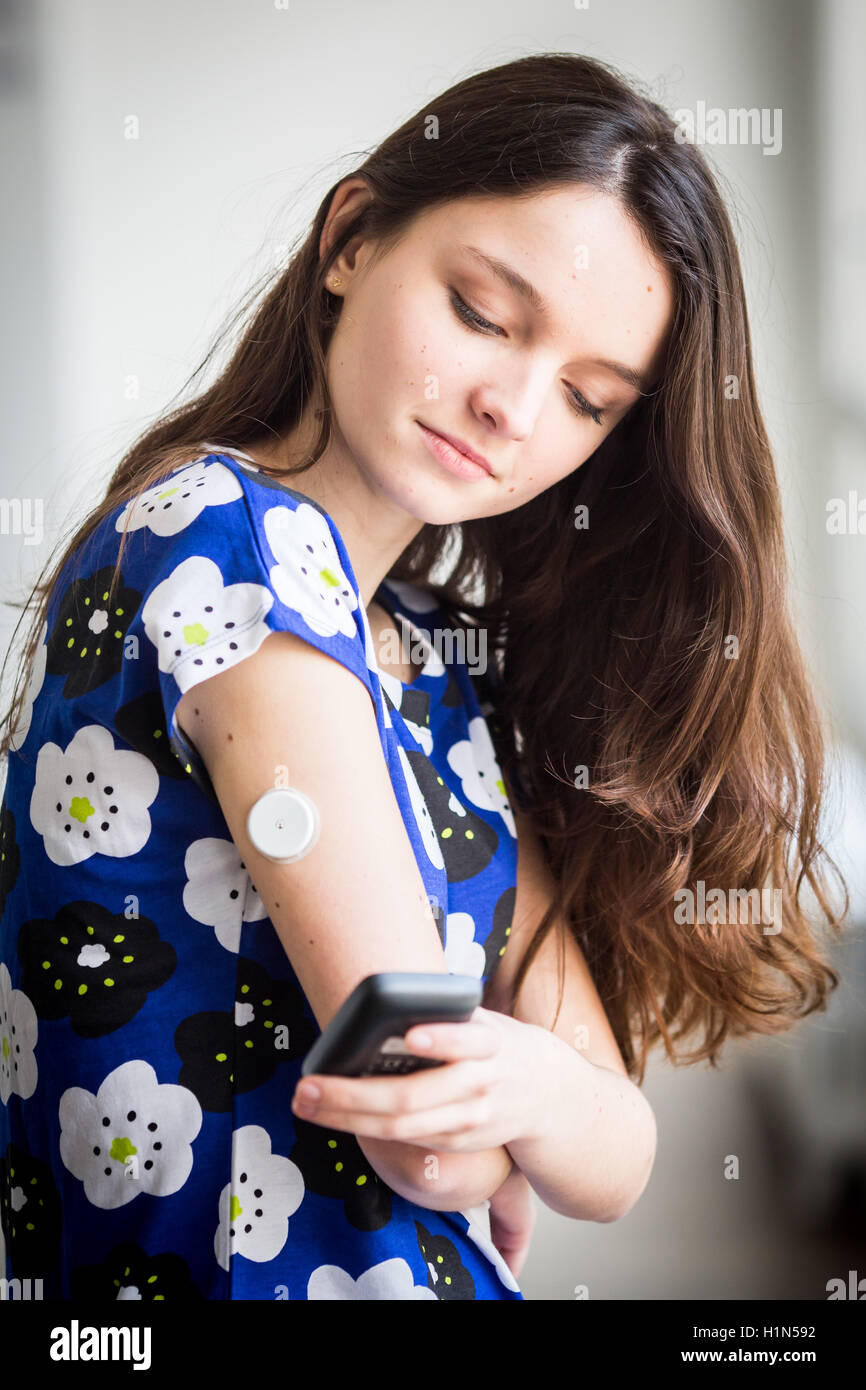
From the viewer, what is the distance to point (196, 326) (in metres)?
1.32

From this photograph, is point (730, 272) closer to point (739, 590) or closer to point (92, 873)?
point (739, 590)

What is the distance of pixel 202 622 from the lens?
1.88 ft

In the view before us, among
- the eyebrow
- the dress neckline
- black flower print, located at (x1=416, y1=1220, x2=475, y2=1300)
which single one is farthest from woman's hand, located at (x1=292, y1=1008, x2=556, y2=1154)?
the eyebrow

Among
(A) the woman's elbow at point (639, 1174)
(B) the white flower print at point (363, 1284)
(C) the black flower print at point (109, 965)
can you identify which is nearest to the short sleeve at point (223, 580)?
(C) the black flower print at point (109, 965)

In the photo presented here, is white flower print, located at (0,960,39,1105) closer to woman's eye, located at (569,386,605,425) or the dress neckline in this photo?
the dress neckline

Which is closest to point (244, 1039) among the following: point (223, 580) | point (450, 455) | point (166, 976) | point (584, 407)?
point (166, 976)

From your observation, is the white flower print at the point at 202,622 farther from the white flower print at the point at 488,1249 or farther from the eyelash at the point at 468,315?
the white flower print at the point at 488,1249

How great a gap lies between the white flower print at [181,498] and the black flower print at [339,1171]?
36cm

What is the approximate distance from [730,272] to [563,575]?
1.00 ft

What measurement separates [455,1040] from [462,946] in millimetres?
258

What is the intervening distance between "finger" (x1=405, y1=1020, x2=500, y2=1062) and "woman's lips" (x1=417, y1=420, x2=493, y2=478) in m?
0.38

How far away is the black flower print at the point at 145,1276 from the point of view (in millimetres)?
646

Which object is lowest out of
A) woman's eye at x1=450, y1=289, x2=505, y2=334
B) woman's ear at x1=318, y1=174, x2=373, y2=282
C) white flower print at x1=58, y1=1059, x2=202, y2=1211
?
white flower print at x1=58, y1=1059, x2=202, y2=1211

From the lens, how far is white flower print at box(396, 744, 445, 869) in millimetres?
726
